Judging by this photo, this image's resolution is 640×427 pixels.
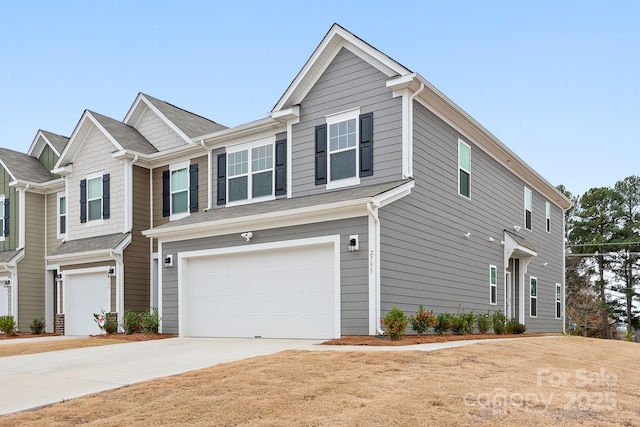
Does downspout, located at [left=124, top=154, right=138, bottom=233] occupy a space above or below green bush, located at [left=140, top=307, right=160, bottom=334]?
above

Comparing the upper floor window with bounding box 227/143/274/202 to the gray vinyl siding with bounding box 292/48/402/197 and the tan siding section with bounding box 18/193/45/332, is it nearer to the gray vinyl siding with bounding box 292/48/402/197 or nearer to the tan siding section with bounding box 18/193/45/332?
the gray vinyl siding with bounding box 292/48/402/197

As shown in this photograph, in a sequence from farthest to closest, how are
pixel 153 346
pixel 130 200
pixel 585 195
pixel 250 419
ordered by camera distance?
1. pixel 585 195
2. pixel 130 200
3. pixel 153 346
4. pixel 250 419

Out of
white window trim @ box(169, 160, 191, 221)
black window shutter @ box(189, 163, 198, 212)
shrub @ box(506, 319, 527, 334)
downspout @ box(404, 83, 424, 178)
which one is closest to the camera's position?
downspout @ box(404, 83, 424, 178)

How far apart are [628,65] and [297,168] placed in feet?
64.0

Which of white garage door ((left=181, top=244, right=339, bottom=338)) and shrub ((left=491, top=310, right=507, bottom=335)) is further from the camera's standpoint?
shrub ((left=491, top=310, right=507, bottom=335))

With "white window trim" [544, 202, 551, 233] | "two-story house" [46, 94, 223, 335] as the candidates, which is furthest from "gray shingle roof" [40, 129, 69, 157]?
"white window trim" [544, 202, 551, 233]

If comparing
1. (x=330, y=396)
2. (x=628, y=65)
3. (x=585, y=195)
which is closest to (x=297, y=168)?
(x=330, y=396)

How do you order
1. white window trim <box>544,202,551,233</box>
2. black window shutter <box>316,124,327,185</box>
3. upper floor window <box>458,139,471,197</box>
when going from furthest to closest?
white window trim <box>544,202,551,233</box>
upper floor window <box>458,139,471,197</box>
black window shutter <box>316,124,327,185</box>

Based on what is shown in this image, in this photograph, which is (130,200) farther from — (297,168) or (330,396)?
(330,396)

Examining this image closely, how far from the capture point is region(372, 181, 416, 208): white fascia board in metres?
13.2

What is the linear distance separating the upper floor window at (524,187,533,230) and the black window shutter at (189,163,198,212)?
42.7ft

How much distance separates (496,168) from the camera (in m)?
21.0

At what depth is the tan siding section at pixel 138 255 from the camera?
1998 cm

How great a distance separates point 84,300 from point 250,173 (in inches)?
323
